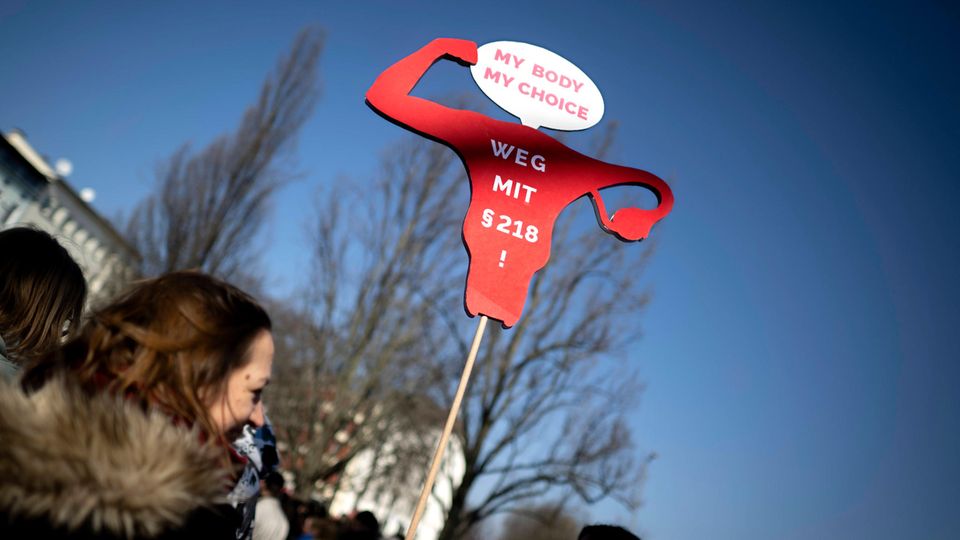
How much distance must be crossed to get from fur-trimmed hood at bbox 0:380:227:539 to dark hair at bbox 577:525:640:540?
2.06 m

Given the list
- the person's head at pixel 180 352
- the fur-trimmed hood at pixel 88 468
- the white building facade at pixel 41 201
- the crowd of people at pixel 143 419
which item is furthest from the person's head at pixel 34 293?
the white building facade at pixel 41 201

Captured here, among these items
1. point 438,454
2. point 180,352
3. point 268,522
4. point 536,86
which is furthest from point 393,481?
point 180,352

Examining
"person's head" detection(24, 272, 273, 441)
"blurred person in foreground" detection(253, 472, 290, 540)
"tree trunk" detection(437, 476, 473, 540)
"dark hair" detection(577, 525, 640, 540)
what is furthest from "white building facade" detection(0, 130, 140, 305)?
"person's head" detection(24, 272, 273, 441)

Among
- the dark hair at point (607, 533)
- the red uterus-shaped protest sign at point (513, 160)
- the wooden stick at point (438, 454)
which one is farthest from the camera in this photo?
the red uterus-shaped protest sign at point (513, 160)

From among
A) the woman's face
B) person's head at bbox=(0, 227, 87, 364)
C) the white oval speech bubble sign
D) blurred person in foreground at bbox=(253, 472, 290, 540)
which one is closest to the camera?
the woman's face

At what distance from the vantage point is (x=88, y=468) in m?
1.14

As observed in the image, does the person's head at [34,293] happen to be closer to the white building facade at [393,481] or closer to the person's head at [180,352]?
the person's head at [180,352]

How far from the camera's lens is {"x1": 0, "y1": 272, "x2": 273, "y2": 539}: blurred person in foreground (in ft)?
3.68

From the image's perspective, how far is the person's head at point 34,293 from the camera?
2264 millimetres

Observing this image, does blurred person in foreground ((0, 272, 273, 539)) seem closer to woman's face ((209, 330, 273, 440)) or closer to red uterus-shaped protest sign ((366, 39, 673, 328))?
woman's face ((209, 330, 273, 440))

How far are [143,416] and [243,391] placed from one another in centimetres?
29

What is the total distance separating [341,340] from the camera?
46.6 feet

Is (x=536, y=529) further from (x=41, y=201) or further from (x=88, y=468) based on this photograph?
(x=88, y=468)

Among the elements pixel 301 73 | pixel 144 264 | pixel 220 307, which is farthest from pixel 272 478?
pixel 144 264
